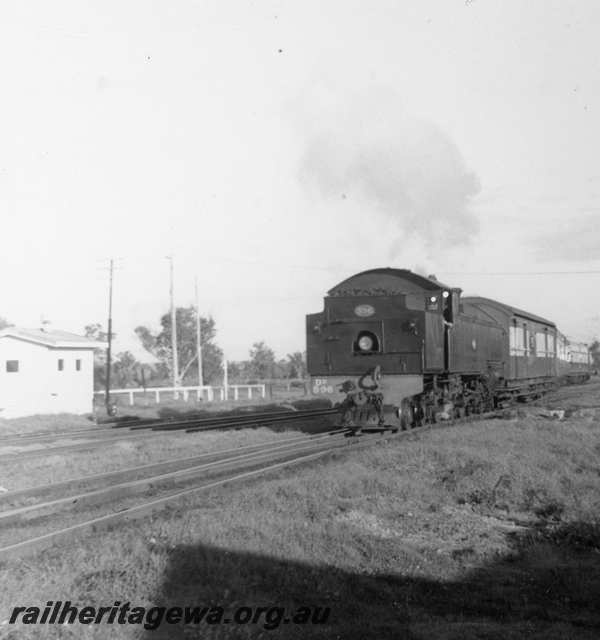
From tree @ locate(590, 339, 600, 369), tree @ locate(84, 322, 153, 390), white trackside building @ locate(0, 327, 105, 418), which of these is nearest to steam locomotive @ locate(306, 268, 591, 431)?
white trackside building @ locate(0, 327, 105, 418)

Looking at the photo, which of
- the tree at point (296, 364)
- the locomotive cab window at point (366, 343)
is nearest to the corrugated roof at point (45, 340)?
the locomotive cab window at point (366, 343)

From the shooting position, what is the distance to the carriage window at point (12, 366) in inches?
1103

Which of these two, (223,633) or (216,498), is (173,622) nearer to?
(223,633)

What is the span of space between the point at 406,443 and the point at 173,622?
9.21 m

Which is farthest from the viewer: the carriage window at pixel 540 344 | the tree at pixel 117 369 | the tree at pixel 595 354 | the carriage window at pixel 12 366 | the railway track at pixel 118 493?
the tree at pixel 595 354

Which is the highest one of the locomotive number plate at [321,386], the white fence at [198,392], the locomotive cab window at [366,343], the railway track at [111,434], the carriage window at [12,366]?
the locomotive cab window at [366,343]

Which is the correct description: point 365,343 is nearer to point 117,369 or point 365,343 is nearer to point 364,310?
point 364,310

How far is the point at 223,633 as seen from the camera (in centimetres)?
509

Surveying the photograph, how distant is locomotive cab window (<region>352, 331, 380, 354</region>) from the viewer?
1606 cm

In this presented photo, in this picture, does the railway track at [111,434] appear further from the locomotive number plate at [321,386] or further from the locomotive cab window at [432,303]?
the locomotive cab window at [432,303]

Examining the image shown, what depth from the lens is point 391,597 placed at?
A: 6.13m

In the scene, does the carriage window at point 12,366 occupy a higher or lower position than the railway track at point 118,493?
higher

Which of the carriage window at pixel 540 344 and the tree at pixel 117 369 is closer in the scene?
the carriage window at pixel 540 344

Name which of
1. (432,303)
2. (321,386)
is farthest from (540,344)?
(321,386)
